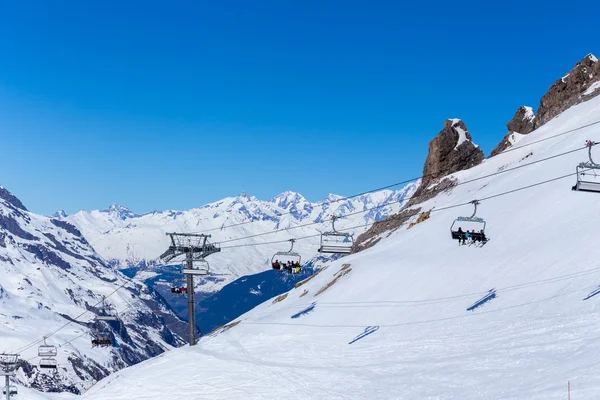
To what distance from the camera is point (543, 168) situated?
75.2m

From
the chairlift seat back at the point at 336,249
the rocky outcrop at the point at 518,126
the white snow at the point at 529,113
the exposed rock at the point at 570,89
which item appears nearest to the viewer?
the chairlift seat back at the point at 336,249

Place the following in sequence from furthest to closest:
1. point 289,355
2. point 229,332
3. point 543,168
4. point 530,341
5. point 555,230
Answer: point 543,168
point 229,332
point 555,230
point 289,355
point 530,341

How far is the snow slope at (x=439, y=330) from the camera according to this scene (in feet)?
95.0

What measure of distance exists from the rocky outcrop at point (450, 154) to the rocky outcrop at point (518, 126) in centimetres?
439

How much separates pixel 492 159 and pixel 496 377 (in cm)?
8879

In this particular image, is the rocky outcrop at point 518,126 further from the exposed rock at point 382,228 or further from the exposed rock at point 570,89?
the exposed rock at point 382,228

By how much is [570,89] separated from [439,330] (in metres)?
95.1

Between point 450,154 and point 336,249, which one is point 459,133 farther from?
point 336,249

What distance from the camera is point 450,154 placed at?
426 feet

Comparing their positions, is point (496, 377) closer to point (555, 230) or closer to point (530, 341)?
point (530, 341)

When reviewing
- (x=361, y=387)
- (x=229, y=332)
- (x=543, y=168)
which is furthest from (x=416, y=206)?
(x=361, y=387)

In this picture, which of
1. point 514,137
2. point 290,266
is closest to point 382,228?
point 514,137

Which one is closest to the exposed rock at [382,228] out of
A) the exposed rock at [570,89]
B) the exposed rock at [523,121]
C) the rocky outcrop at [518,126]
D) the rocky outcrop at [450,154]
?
the rocky outcrop at [450,154]

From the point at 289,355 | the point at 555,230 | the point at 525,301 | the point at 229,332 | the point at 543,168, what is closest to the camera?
the point at 525,301
